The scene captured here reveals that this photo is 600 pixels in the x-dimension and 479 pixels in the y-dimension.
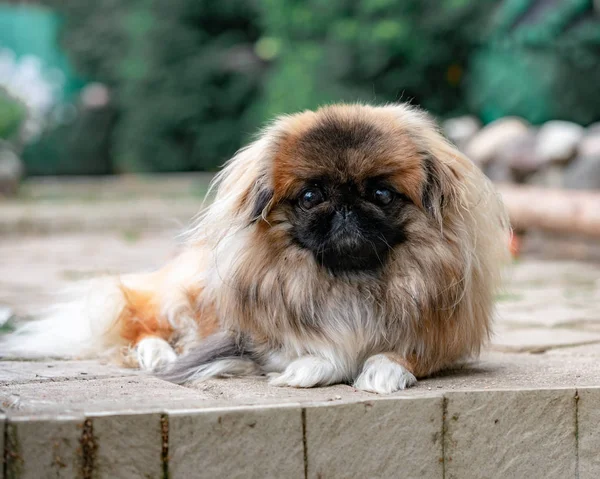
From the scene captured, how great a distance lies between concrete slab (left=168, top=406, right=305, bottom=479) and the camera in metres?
2.35

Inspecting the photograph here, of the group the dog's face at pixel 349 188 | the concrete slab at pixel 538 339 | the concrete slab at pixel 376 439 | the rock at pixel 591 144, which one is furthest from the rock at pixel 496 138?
the concrete slab at pixel 376 439

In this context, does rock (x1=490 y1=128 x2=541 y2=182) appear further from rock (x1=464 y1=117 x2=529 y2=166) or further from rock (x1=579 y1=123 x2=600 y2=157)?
rock (x1=579 y1=123 x2=600 y2=157)

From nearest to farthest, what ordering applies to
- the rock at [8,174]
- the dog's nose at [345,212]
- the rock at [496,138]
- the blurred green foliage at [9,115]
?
1. the dog's nose at [345,212]
2. the rock at [496,138]
3. the rock at [8,174]
4. the blurred green foliage at [9,115]

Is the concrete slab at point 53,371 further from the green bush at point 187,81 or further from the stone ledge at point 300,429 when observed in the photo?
the green bush at point 187,81

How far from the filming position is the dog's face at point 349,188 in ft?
8.92

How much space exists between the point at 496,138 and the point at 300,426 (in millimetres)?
7170

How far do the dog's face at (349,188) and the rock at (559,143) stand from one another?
5240 millimetres

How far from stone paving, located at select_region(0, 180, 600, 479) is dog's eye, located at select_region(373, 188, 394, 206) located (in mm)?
575

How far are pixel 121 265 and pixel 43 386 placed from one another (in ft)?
12.7

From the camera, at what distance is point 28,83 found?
57.3ft

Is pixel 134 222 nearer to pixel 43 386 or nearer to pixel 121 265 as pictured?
pixel 121 265

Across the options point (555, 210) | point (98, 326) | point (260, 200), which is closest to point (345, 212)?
point (260, 200)

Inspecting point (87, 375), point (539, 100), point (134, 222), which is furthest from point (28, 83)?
point (87, 375)

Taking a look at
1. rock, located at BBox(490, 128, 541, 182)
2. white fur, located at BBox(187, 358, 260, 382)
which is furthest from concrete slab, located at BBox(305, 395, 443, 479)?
rock, located at BBox(490, 128, 541, 182)
